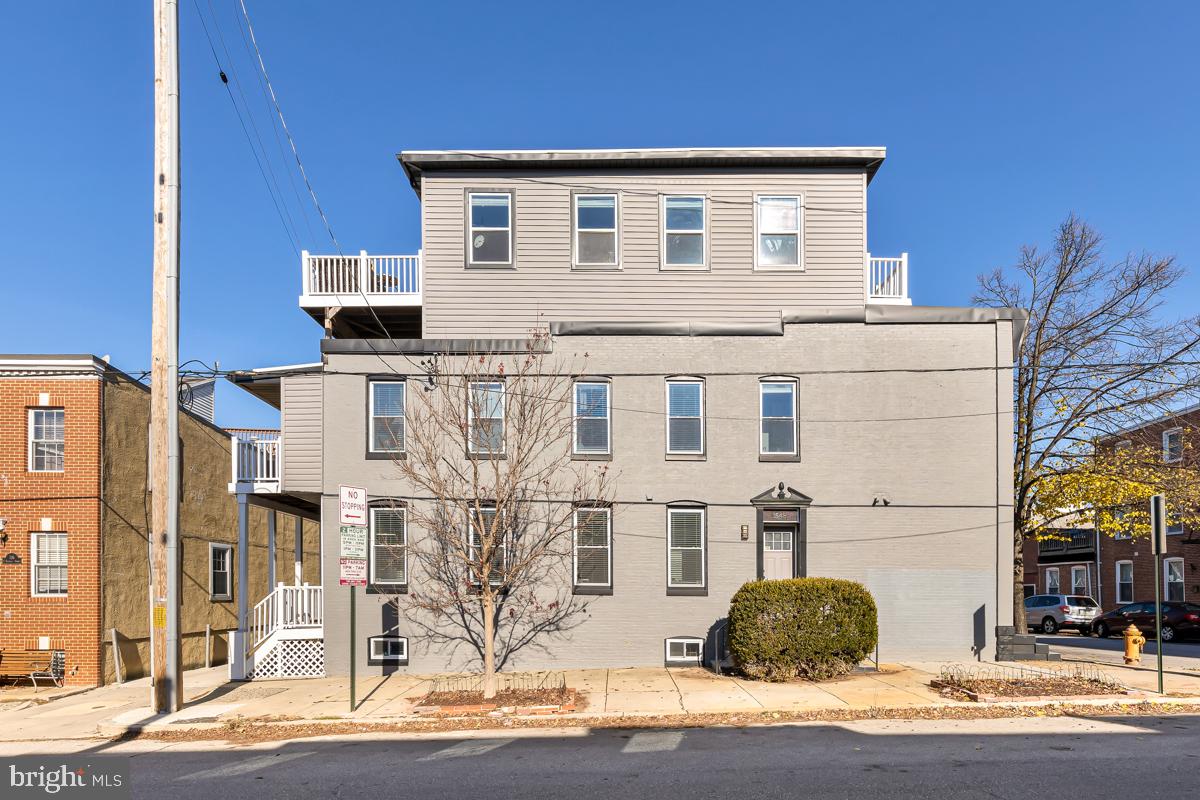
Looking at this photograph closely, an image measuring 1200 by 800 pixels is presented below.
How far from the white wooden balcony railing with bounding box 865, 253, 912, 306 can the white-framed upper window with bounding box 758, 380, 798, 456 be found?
283 cm

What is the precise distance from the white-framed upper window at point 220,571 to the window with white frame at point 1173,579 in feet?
103

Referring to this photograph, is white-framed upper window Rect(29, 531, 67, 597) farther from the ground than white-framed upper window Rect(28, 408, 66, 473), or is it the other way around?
white-framed upper window Rect(28, 408, 66, 473)

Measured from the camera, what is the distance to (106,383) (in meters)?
17.7

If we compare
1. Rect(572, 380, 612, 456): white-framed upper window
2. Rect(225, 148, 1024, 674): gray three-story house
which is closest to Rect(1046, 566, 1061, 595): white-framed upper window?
Rect(225, 148, 1024, 674): gray three-story house

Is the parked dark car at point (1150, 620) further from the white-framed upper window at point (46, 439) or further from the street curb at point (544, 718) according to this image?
the white-framed upper window at point (46, 439)

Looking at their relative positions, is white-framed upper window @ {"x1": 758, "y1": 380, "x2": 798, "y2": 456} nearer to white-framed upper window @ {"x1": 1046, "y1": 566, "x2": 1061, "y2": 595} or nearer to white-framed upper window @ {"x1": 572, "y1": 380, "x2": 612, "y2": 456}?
white-framed upper window @ {"x1": 572, "y1": 380, "x2": 612, "y2": 456}

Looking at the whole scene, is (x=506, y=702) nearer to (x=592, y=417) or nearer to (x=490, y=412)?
(x=490, y=412)

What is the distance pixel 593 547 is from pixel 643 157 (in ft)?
24.7

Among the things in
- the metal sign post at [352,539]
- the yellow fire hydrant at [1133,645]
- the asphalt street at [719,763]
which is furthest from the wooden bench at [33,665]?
the yellow fire hydrant at [1133,645]

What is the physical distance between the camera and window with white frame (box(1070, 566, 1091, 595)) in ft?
132

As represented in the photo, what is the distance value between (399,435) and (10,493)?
776 cm

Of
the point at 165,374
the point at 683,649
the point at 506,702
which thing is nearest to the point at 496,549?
the point at 506,702

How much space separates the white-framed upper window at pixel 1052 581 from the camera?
4266 cm

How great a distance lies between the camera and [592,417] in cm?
1677
